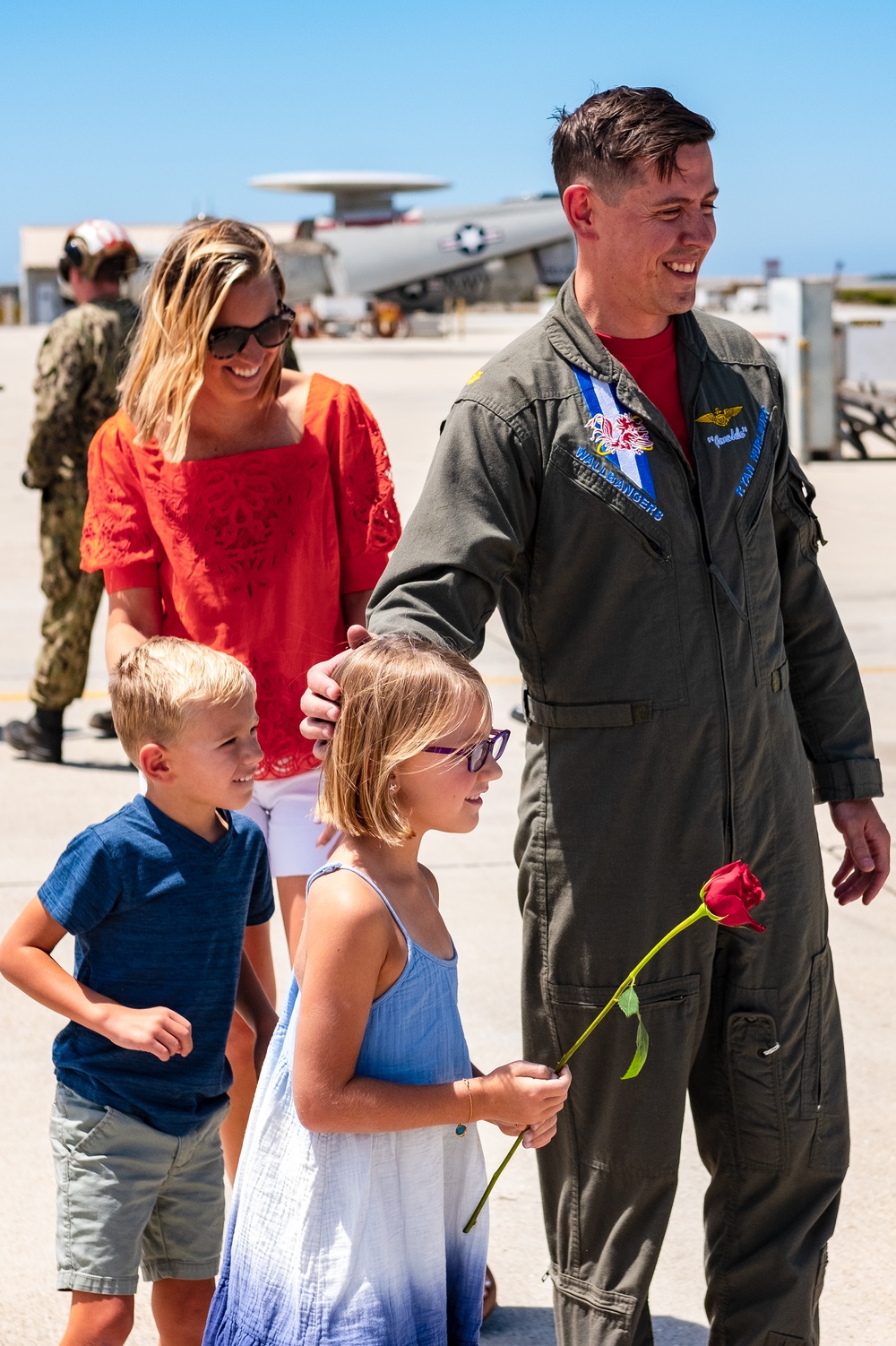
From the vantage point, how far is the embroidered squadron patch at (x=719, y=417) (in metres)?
2.37

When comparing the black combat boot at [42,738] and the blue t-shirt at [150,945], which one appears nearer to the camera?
the blue t-shirt at [150,945]

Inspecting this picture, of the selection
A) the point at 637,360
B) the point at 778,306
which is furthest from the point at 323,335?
the point at 637,360

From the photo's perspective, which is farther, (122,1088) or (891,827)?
(891,827)

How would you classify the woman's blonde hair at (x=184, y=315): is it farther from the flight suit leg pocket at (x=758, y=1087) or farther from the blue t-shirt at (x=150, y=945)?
the flight suit leg pocket at (x=758, y=1087)

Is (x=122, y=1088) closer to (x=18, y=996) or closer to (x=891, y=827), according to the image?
(x=18, y=996)

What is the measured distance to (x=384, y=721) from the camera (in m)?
1.89

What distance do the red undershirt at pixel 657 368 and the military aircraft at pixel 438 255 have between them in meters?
54.8

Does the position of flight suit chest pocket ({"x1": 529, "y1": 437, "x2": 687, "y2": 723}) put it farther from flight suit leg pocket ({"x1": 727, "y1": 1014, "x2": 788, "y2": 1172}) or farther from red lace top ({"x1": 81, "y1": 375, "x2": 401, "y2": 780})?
red lace top ({"x1": 81, "y1": 375, "x2": 401, "y2": 780})

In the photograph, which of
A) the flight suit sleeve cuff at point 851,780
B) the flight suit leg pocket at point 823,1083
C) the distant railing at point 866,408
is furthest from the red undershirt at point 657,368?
the distant railing at point 866,408

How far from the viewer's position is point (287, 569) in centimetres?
287

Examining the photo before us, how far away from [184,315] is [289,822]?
3.09 ft


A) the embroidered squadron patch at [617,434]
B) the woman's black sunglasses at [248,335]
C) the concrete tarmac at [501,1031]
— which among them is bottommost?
the concrete tarmac at [501,1031]

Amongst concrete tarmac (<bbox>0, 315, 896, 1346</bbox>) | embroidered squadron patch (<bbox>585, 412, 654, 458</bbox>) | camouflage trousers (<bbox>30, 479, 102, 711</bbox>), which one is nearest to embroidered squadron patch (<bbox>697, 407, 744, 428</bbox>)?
embroidered squadron patch (<bbox>585, 412, 654, 458</bbox>)

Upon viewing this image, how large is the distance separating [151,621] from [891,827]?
378 cm
